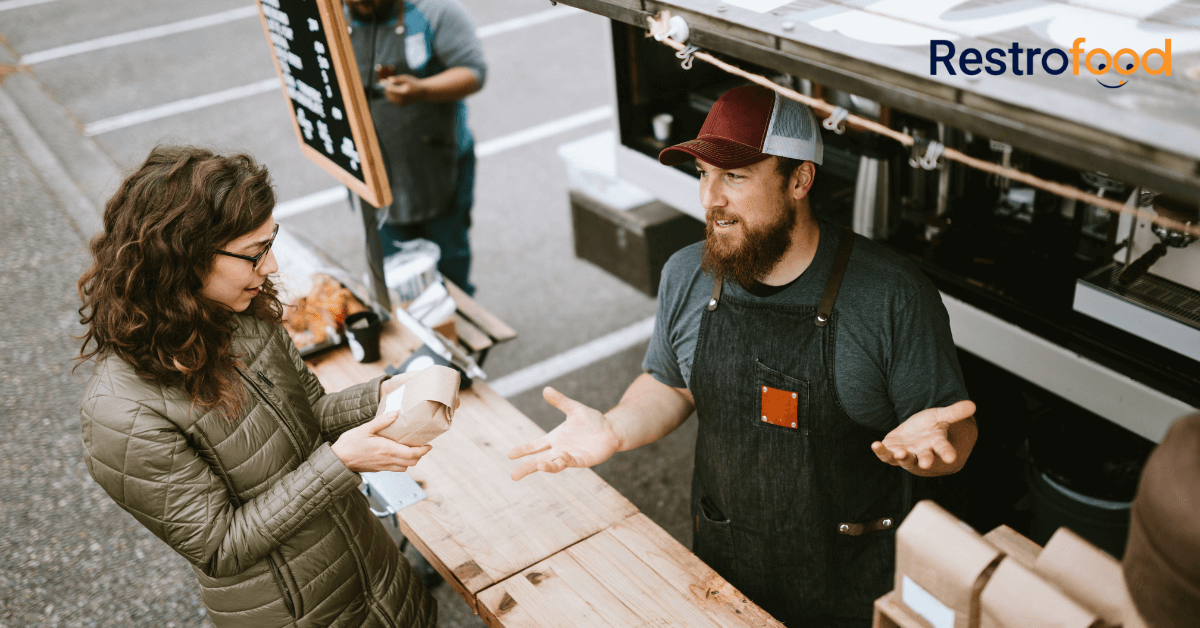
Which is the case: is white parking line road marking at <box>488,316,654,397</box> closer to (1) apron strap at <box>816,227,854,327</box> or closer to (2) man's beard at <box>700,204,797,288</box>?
(2) man's beard at <box>700,204,797,288</box>

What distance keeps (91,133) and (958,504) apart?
8.65 meters

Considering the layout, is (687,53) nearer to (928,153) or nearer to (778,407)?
(928,153)

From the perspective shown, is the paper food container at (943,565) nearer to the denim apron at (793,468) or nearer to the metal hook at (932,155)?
the metal hook at (932,155)

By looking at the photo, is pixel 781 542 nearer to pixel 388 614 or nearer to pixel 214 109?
pixel 388 614

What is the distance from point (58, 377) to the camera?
197 inches

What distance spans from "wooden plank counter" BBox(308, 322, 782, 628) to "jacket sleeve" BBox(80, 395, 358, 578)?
57 centimetres

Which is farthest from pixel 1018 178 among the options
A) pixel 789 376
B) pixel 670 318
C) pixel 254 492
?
pixel 254 492

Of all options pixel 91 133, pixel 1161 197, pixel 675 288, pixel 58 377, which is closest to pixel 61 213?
pixel 91 133

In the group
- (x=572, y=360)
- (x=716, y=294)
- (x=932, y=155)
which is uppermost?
(x=932, y=155)

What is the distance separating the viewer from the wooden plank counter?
2.17 meters

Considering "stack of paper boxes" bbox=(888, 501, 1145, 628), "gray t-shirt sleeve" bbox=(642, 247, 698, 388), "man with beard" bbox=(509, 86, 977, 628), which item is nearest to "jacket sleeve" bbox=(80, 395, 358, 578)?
"man with beard" bbox=(509, 86, 977, 628)


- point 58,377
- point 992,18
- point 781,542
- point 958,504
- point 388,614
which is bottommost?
point 58,377

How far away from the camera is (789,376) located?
2.05m

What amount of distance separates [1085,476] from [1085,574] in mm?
2026
